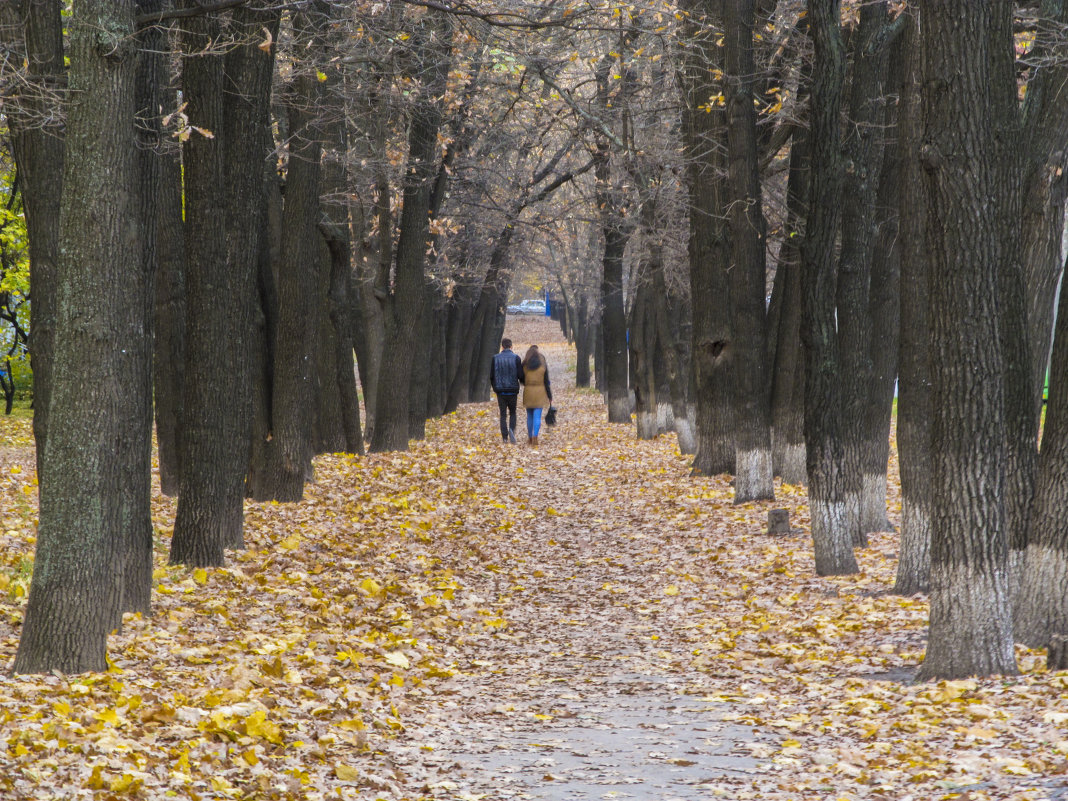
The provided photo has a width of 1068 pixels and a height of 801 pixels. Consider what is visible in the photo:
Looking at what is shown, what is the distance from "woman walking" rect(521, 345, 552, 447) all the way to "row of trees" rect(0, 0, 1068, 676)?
350 cm

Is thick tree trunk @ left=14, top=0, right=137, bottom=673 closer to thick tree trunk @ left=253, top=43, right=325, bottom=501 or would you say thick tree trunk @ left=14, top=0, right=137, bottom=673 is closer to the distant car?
thick tree trunk @ left=253, top=43, right=325, bottom=501

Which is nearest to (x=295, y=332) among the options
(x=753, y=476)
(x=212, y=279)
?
(x=212, y=279)

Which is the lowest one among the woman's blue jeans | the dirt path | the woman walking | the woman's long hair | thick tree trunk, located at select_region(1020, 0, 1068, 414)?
the dirt path

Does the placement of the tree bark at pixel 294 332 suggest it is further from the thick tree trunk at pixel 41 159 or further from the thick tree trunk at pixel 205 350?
the thick tree trunk at pixel 41 159

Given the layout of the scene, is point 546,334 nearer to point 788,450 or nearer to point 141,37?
point 788,450

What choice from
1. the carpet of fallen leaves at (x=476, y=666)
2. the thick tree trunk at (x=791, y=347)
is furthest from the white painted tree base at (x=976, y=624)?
the thick tree trunk at (x=791, y=347)

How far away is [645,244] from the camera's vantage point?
67.7ft

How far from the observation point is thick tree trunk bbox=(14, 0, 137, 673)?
19.4 feet

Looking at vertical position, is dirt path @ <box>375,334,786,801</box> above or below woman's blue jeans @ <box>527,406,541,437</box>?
below

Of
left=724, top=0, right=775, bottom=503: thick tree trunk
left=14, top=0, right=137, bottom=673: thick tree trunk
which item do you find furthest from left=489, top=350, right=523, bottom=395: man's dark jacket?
left=14, top=0, right=137, bottom=673: thick tree trunk

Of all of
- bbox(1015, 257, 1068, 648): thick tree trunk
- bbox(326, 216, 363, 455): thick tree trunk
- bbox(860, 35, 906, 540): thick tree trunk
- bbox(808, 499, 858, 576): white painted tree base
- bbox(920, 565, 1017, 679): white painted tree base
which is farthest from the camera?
bbox(326, 216, 363, 455): thick tree trunk

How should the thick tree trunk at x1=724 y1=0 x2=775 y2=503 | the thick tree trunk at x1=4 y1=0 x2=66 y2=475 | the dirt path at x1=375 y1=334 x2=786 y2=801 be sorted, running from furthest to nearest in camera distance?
the thick tree trunk at x1=724 y1=0 x2=775 y2=503 < the thick tree trunk at x1=4 y1=0 x2=66 y2=475 < the dirt path at x1=375 y1=334 x2=786 y2=801

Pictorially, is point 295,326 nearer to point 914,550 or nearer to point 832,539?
point 832,539

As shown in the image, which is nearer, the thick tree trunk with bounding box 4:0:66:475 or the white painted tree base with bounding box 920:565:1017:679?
the white painted tree base with bounding box 920:565:1017:679
